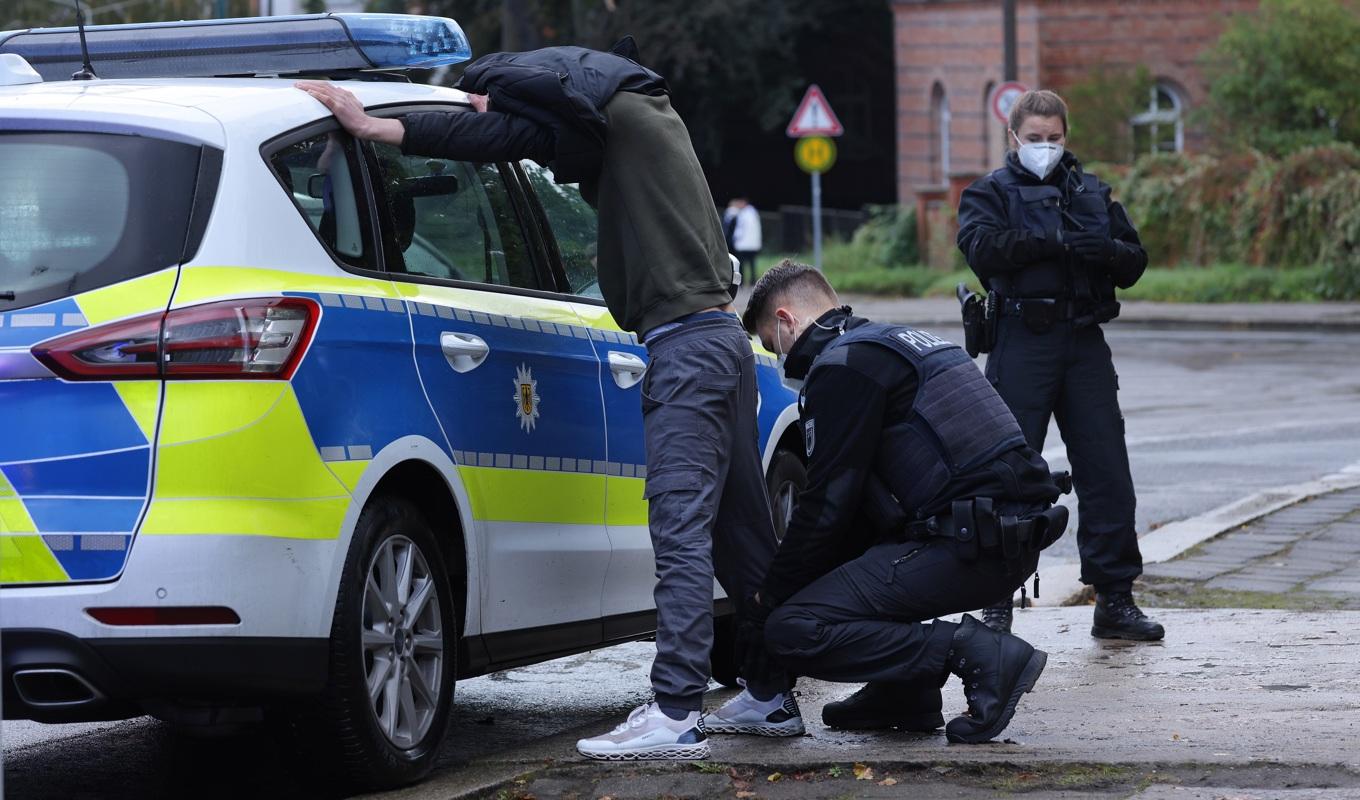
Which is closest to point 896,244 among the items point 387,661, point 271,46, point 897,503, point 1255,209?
point 1255,209

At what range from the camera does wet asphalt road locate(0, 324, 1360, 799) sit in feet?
17.2

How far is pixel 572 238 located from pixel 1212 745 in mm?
2143

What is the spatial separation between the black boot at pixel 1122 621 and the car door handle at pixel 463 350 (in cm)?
271

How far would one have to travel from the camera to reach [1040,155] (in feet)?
21.9

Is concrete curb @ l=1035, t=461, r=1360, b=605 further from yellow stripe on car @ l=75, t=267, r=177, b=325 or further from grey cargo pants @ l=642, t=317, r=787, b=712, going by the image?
yellow stripe on car @ l=75, t=267, r=177, b=325

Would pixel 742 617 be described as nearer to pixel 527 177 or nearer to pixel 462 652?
pixel 462 652

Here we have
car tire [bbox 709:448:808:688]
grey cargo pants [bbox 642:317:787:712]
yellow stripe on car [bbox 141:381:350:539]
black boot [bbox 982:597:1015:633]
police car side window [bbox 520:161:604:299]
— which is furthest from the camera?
black boot [bbox 982:597:1015:633]

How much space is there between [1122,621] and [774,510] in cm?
128

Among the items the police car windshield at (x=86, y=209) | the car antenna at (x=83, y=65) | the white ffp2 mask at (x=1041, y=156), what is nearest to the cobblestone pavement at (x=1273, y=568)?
the white ffp2 mask at (x=1041, y=156)

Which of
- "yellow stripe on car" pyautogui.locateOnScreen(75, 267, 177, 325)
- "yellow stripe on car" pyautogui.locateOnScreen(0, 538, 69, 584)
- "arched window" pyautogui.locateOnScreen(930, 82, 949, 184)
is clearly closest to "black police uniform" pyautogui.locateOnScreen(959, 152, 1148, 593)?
"yellow stripe on car" pyautogui.locateOnScreen(75, 267, 177, 325)

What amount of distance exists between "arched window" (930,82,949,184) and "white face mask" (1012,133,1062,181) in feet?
110

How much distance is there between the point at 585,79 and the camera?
4863 millimetres

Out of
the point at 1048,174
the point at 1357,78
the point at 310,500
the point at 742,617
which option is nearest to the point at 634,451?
the point at 742,617

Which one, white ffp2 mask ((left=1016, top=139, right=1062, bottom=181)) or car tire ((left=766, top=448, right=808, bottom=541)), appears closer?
car tire ((left=766, top=448, right=808, bottom=541))
